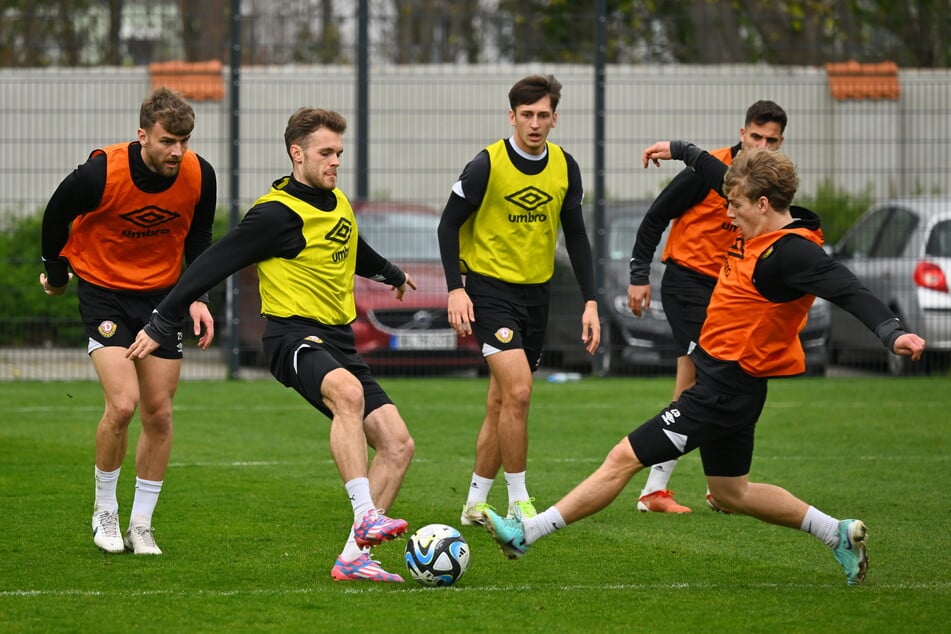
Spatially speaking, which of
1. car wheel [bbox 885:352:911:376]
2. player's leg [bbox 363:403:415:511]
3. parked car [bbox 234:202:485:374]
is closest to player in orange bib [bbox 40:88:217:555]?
player's leg [bbox 363:403:415:511]

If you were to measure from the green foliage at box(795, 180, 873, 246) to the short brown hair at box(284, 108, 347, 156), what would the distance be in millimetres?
9690

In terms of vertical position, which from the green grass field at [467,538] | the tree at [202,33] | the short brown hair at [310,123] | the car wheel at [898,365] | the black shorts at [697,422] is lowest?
the car wheel at [898,365]

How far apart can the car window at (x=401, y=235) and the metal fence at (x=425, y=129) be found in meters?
0.37

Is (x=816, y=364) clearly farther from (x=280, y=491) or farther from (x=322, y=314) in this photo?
(x=322, y=314)

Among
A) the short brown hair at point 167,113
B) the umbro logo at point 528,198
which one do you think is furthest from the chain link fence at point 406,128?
the short brown hair at point 167,113

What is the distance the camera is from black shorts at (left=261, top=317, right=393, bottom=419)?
6.40 meters

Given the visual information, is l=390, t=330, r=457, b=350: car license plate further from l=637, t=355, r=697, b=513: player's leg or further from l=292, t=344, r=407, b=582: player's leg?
l=292, t=344, r=407, b=582: player's leg

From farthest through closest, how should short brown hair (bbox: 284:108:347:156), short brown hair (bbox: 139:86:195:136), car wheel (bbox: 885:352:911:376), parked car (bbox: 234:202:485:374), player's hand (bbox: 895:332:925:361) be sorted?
car wheel (bbox: 885:352:911:376)
parked car (bbox: 234:202:485:374)
short brown hair (bbox: 139:86:195:136)
short brown hair (bbox: 284:108:347:156)
player's hand (bbox: 895:332:925:361)

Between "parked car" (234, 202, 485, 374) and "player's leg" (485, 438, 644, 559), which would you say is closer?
"player's leg" (485, 438, 644, 559)

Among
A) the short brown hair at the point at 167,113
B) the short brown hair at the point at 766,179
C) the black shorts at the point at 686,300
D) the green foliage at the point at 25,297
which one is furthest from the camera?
the green foliage at the point at 25,297

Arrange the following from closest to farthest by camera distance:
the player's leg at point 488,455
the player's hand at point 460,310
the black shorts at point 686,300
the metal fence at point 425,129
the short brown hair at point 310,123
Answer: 1. the short brown hair at point 310,123
2. the player's hand at point 460,310
3. the player's leg at point 488,455
4. the black shorts at point 686,300
5. the metal fence at point 425,129

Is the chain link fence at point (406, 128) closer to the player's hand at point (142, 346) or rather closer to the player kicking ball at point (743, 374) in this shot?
the player's hand at point (142, 346)

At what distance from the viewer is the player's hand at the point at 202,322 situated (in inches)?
273

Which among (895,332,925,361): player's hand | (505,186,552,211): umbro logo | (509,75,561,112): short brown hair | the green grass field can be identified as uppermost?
(509,75,561,112): short brown hair
